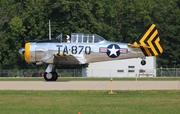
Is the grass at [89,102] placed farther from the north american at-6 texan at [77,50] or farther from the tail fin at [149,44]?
the tail fin at [149,44]

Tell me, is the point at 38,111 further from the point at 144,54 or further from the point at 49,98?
the point at 144,54

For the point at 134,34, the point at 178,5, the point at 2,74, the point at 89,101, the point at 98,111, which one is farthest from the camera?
the point at 178,5

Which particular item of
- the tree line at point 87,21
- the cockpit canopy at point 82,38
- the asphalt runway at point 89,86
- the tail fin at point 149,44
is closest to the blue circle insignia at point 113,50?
the cockpit canopy at point 82,38

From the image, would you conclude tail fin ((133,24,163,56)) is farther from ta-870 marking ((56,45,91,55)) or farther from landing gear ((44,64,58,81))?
landing gear ((44,64,58,81))

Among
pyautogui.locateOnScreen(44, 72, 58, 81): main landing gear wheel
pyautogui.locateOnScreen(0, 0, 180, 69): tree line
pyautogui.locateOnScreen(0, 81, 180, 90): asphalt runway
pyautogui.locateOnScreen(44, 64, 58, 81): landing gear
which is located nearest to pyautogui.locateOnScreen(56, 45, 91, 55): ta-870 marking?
pyautogui.locateOnScreen(44, 64, 58, 81): landing gear

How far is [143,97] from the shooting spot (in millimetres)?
22469

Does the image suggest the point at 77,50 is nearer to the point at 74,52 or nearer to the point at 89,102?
the point at 74,52

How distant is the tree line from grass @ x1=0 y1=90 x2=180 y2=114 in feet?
133

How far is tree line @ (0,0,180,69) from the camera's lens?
66312 millimetres

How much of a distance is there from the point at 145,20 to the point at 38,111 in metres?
57.6

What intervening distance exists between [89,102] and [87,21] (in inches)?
1821

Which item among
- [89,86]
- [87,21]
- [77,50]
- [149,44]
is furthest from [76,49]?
[87,21]

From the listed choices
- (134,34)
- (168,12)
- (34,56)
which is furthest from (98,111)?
(168,12)

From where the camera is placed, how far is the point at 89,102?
2062 cm
